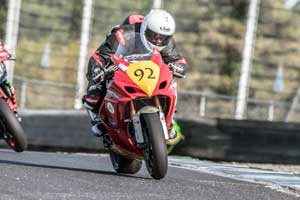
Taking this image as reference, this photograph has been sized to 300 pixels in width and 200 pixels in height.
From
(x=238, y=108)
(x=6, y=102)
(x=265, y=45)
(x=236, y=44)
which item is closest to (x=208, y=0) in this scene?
(x=236, y=44)

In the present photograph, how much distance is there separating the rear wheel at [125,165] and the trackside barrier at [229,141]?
438 cm

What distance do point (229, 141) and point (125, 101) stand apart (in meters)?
5.52

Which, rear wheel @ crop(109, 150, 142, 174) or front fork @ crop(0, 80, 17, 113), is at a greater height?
front fork @ crop(0, 80, 17, 113)

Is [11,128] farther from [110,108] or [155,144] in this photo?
[155,144]

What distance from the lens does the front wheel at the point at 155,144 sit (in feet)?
27.6

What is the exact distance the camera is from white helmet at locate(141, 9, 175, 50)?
29.6 feet

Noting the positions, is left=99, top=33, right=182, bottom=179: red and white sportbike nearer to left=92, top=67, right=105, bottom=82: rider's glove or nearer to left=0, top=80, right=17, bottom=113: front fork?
left=92, top=67, right=105, bottom=82: rider's glove

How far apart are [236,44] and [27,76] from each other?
4387 millimetres

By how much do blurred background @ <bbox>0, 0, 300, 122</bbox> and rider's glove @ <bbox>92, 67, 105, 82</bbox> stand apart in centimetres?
808

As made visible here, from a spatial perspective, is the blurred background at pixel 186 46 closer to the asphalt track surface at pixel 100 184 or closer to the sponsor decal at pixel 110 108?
the asphalt track surface at pixel 100 184

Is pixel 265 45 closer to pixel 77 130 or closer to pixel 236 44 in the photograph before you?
pixel 236 44

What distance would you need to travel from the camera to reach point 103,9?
19391 millimetres

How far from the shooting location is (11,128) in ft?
32.2

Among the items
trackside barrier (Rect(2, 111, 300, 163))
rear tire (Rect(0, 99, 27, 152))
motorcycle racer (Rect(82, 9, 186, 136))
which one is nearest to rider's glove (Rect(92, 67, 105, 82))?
motorcycle racer (Rect(82, 9, 186, 136))
